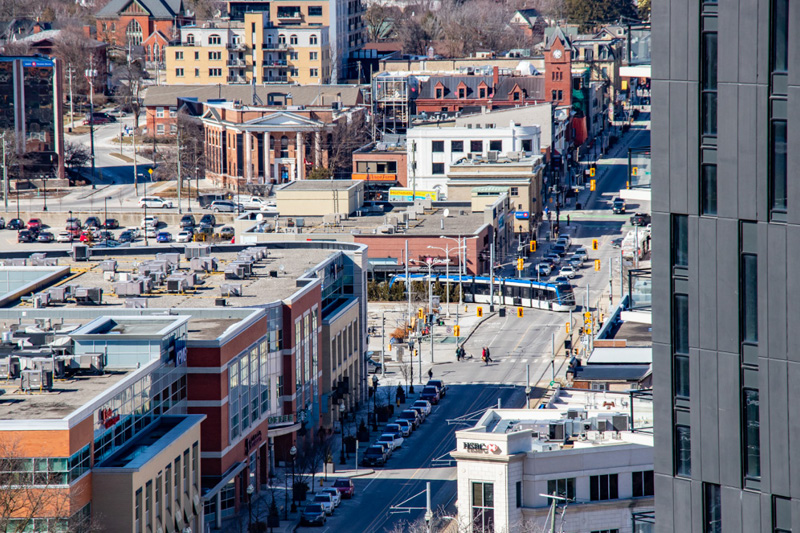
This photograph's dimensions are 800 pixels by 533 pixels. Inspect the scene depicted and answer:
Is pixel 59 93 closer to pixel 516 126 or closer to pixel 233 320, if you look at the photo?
pixel 516 126

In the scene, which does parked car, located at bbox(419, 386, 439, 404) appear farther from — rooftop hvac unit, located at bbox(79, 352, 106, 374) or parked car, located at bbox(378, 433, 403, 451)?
rooftop hvac unit, located at bbox(79, 352, 106, 374)

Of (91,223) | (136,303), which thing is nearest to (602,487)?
(136,303)

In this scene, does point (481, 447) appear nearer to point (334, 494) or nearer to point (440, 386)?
point (334, 494)

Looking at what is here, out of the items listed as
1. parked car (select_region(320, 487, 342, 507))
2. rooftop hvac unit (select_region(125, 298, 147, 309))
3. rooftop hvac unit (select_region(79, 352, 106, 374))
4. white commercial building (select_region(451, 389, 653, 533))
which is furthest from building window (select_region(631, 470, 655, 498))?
rooftop hvac unit (select_region(125, 298, 147, 309))

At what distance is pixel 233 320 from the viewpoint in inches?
2933

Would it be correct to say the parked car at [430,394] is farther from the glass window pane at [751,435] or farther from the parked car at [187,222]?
the glass window pane at [751,435]

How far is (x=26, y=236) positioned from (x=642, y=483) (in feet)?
351

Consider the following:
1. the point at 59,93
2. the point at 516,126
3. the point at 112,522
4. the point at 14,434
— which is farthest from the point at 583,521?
the point at 59,93

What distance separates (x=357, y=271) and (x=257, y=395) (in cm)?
2165

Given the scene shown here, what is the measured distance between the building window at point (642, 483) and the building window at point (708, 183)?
3725 centimetres

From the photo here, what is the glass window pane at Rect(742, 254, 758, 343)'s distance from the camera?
22734 mm

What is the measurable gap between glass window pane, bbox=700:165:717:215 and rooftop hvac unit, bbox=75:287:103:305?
2335 inches

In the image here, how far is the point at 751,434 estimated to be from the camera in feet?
74.8

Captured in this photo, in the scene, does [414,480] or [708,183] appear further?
[414,480]
